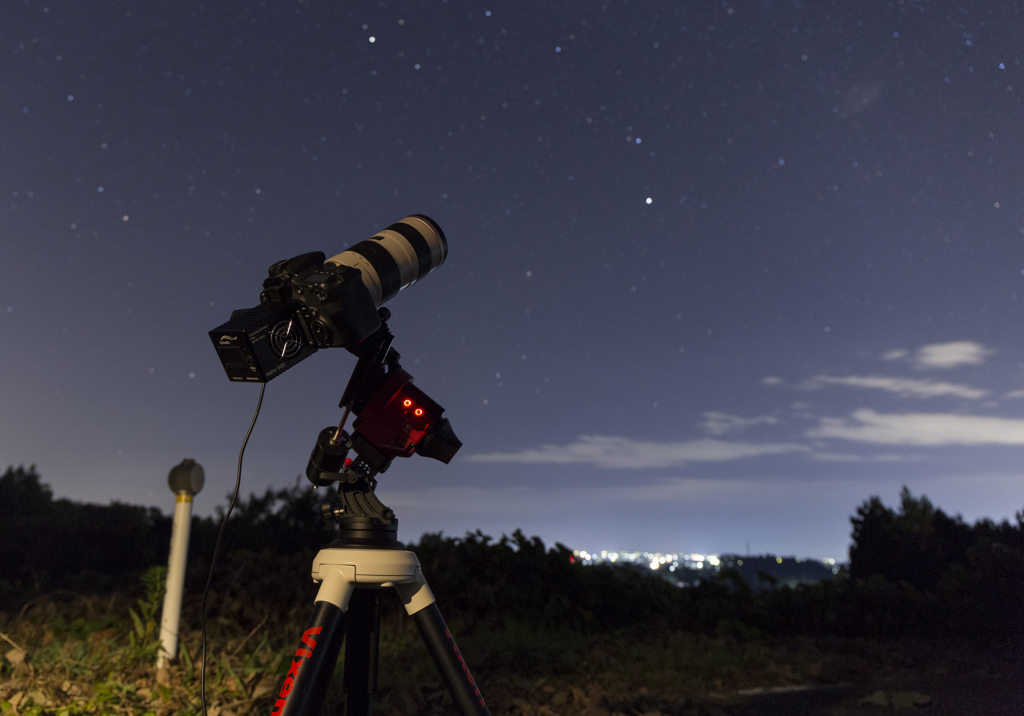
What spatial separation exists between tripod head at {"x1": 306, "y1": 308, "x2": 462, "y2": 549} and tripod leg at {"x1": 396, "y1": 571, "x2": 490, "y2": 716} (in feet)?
0.53

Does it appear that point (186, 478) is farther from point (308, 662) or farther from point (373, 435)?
point (308, 662)

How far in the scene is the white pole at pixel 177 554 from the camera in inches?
129

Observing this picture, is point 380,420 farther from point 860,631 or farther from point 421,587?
point 860,631

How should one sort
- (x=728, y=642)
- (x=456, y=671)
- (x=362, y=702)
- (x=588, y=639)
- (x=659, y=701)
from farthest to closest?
(x=728, y=642) < (x=588, y=639) < (x=659, y=701) < (x=362, y=702) < (x=456, y=671)

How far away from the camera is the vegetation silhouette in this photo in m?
5.75

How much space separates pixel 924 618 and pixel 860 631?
80cm

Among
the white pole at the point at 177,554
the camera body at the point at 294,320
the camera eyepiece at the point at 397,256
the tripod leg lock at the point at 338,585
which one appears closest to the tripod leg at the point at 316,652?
the tripod leg lock at the point at 338,585

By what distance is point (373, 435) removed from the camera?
6.29 ft

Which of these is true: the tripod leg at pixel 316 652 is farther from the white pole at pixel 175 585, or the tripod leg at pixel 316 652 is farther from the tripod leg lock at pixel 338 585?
the white pole at pixel 175 585

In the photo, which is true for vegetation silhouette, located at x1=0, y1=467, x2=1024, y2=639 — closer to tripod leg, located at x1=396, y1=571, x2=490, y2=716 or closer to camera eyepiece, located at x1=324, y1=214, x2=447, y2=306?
tripod leg, located at x1=396, y1=571, x2=490, y2=716

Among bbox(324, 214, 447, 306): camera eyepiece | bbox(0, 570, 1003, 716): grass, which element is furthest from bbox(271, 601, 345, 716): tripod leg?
bbox(0, 570, 1003, 716): grass

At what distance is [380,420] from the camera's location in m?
1.93

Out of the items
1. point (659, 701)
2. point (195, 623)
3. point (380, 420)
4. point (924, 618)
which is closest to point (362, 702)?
point (380, 420)

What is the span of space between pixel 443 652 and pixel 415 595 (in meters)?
0.18
